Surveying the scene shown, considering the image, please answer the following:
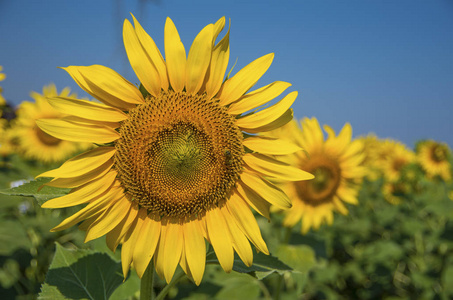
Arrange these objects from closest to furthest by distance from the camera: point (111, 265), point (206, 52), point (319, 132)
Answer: point (206, 52)
point (111, 265)
point (319, 132)

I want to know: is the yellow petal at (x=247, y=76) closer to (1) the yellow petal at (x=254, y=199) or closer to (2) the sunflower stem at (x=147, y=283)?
(1) the yellow petal at (x=254, y=199)

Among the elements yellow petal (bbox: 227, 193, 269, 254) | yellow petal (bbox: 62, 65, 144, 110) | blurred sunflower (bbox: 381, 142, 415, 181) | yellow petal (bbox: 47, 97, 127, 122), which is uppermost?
blurred sunflower (bbox: 381, 142, 415, 181)

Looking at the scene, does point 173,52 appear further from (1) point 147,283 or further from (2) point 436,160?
(2) point 436,160

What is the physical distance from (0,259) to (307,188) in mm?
2871

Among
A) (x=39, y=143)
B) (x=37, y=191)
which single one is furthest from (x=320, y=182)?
(x=39, y=143)

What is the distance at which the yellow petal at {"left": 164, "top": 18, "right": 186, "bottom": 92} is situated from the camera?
155cm

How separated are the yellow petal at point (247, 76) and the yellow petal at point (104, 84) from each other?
15.7 inches

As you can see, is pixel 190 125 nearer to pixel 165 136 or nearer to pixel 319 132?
pixel 165 136

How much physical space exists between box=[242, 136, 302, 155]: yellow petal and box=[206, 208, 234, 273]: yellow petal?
33 cm

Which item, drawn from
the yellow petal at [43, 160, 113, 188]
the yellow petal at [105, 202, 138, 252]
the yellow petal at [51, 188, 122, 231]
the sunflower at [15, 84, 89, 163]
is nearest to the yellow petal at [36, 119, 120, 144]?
the yellow petal at [43, 160, 113, 188]

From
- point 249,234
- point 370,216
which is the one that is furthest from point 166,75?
point 370,216

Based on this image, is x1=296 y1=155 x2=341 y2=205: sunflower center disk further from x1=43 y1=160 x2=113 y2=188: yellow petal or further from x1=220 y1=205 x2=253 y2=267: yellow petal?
x1=43 y1=160 x2=113 y2=188: yellow petal

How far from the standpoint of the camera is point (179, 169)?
1741 mm

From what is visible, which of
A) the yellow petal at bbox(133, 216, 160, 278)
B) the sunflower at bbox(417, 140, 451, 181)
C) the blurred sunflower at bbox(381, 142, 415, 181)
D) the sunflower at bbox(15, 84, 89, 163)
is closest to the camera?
the yellow petal at bbox(133, 216, 160, 278)
